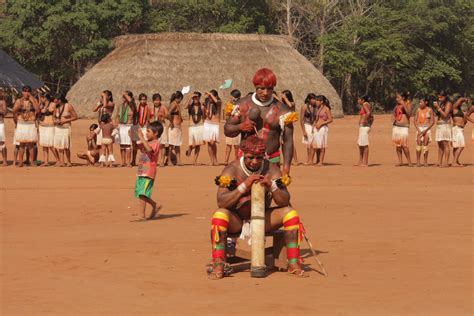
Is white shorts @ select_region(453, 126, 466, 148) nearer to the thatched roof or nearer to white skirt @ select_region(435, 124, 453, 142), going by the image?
white skirt @ select_region(435, 124, 453, 142)

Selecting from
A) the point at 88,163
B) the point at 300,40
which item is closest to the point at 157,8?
the point at 300,40

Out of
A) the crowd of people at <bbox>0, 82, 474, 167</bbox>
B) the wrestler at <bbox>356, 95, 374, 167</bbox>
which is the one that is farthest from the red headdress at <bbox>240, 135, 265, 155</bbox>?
the wrestler at <bbox>356, 95, 374, 167</bbox>

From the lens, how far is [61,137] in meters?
21.6

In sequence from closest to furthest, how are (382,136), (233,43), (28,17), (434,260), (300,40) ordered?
1. (434,260)
2. (382,136)
3. (233,43)
4. (28,17)
5. (300,40)

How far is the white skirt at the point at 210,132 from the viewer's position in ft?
73.2

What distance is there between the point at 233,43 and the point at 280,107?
32.3 meters

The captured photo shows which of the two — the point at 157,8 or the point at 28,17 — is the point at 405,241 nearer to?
the point at 28,17

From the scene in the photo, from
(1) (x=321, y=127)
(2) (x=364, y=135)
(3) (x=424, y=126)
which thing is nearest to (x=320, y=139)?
(1) (x=321, y=127)

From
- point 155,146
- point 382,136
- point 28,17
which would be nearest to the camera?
point 155,146

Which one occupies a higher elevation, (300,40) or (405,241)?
(300,40)

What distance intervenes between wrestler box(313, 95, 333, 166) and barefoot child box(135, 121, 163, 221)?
9627mm

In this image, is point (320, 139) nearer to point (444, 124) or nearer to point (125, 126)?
point (444, 124)

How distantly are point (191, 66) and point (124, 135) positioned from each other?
19.3m

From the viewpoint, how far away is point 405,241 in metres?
10.8
